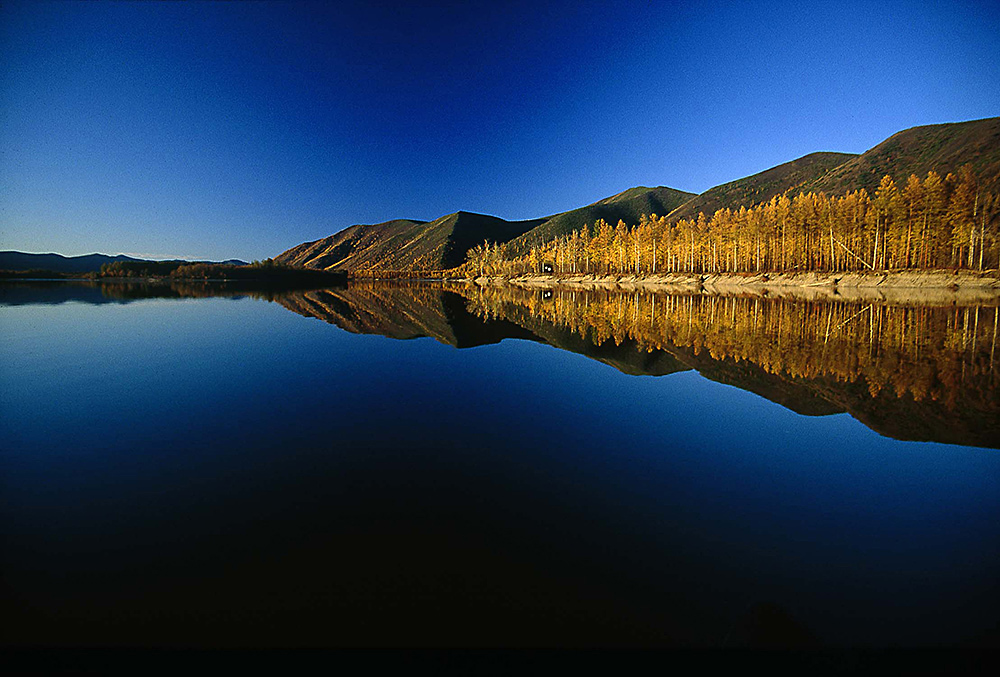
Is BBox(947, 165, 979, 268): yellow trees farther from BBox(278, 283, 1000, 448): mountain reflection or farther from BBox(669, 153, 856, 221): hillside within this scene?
BBox(669, 153, 856, 221): hillside

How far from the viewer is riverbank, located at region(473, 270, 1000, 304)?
132 ft

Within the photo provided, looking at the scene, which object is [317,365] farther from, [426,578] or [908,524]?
[908,524]

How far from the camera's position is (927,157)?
368 ft

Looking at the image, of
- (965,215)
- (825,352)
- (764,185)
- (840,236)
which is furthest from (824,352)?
(764,185)

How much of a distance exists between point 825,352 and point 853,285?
4968 cm

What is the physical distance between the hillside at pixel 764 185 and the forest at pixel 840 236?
96.8m

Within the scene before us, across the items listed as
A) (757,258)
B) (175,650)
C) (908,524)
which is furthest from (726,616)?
(757,258)

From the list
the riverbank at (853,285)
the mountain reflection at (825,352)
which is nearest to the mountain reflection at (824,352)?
the mountain reflection at (825,352)

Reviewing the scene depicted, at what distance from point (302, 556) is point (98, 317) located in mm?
34210

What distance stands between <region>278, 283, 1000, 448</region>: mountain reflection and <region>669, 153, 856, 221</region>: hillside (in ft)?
564

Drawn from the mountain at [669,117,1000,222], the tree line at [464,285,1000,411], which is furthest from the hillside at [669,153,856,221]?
the tree line at [464,285,1000,411]

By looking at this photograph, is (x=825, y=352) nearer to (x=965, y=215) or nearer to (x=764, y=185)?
(x=965, y=215)

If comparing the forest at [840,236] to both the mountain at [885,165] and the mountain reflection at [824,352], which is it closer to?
the mountain at [885,165]

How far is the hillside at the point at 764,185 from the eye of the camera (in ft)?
580
